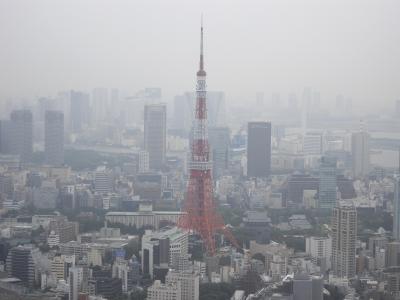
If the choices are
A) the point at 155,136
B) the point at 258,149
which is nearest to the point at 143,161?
the point at 155,136

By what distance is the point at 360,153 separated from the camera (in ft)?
26.4

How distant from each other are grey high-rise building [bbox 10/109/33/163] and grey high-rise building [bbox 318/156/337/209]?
3.33 m

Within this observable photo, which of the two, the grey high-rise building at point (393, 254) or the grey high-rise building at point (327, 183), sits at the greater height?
the grey high-rise building at point (327, 183)

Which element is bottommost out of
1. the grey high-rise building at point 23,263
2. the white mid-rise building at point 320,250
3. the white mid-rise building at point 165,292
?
the white mid-rise building at point 165,292

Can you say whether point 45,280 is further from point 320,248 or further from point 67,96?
point 67,96

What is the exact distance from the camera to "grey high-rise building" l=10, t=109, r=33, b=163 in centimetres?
845

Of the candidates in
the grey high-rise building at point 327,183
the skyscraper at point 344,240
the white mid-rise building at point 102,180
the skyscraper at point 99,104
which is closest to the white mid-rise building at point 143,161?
the white mid-rise building at point 102,180

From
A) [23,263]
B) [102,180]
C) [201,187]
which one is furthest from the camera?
[102,180]

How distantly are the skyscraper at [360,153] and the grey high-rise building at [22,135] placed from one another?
3.57 meters

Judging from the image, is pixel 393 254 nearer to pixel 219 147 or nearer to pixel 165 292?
pixel 165 292

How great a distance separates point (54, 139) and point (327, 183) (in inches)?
137

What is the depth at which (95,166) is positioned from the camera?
934 cm

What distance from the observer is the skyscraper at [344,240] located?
572cm

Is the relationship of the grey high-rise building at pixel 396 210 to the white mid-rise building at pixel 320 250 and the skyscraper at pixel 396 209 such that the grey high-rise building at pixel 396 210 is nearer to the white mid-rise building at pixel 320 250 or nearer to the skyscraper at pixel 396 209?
the skyscraper at pixel 396 209
